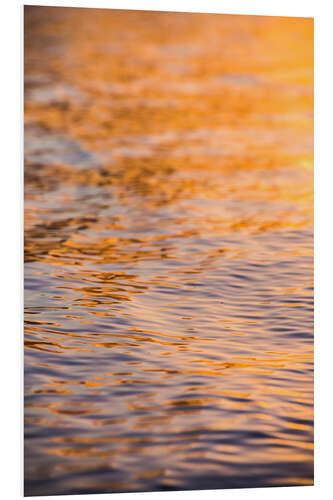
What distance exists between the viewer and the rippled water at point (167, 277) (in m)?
3.66

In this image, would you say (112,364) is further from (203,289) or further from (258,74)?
(258,74)

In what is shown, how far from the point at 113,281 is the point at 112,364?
3.81 ft

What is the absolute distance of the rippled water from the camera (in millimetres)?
3664

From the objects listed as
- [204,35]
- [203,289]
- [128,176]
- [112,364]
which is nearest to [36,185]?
[128,176]

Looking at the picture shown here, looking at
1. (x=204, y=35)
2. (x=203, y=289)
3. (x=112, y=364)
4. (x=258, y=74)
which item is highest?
(x=204, y=35)

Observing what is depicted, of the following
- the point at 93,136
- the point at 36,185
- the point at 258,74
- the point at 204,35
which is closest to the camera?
the point at 36,185

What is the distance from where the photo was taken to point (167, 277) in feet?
18.1

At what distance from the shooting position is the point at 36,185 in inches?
282

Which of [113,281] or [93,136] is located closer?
[113,281]

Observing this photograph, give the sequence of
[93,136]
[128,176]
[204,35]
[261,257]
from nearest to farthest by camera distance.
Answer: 1. [261,257]
2. [128,176]
3. [93,136]
4. [204,35]

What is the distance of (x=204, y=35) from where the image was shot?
1405cm
